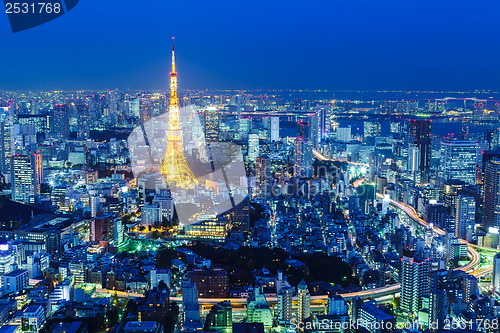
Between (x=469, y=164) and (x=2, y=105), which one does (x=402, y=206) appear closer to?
(x=469, y=164)

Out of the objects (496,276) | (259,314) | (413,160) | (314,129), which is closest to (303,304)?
(259,314)

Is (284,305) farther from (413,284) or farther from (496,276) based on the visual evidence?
(496,276)

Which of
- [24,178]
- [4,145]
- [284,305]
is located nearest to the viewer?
[284,305]

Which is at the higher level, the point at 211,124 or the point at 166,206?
the point at 211,124

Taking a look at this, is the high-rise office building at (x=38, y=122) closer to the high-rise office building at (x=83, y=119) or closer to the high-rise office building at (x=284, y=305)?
the high-rise office building at (x=83, y=119)

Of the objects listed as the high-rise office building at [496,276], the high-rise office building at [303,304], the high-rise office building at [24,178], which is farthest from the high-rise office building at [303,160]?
the high-rise office building at [303,304]

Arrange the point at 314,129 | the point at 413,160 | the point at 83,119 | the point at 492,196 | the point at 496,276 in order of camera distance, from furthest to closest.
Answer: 1. the point at 314,129
2. the point at 83,119
3. the point at 413,160
4. the point at 492,196
5. the point at 496,276
